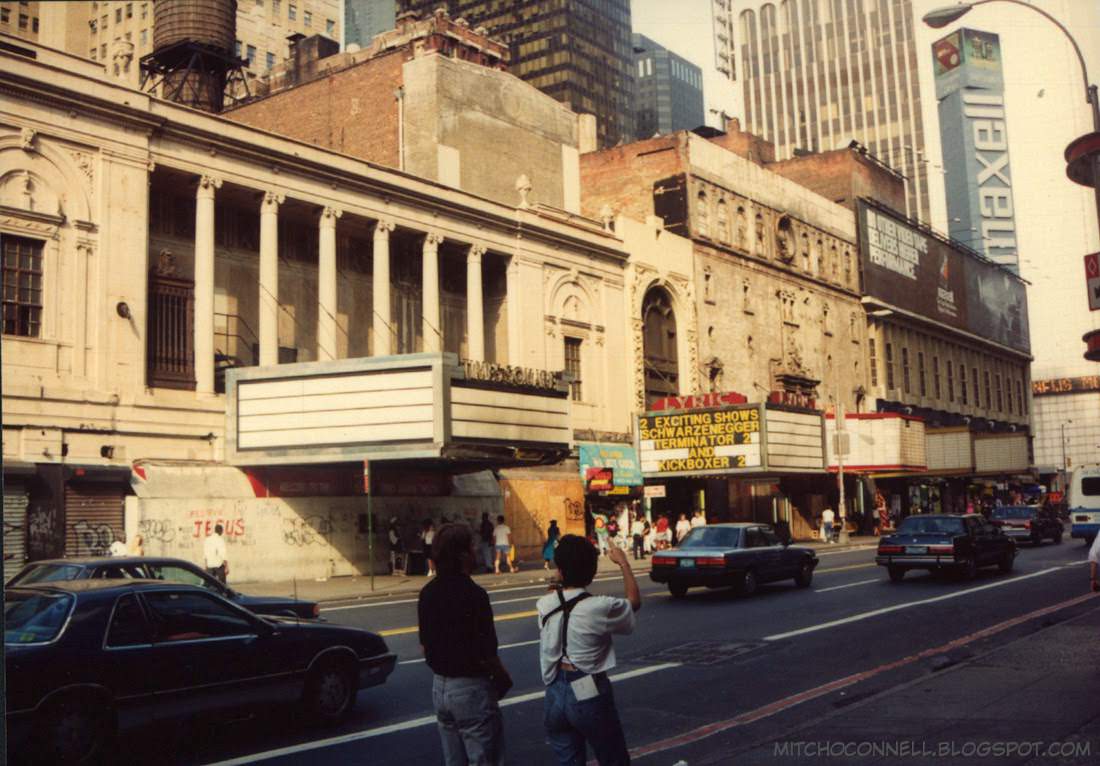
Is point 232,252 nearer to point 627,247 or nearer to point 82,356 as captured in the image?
point 82,356

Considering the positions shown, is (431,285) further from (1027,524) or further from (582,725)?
(582,725)

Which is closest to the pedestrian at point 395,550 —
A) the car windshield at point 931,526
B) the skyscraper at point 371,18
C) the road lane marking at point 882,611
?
the car windshield at point 931,526

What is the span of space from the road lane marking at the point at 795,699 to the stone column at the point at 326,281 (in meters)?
23.6

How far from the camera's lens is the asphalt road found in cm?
913

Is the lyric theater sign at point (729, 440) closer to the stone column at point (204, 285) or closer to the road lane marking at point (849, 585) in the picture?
the road lane marking at point (849, 585)

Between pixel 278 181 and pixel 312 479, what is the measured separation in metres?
9.32

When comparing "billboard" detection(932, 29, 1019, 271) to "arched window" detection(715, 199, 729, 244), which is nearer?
"arched window" detection(715, 199, 729, 244)

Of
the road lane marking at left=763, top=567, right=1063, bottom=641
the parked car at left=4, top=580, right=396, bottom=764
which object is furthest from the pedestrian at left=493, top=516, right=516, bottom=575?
the parked car at left=4, top=580, right=396, bottom=764

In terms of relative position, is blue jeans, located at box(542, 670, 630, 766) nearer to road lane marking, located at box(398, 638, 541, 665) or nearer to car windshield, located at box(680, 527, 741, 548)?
road lane marking, located at box(398, 638, 541, 665)

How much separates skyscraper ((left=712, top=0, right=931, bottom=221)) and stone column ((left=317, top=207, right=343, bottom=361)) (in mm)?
133351

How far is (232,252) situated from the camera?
3322 cm

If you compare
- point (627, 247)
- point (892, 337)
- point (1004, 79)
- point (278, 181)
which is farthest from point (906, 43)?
point (278, 181)

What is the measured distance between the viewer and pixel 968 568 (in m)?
24.0

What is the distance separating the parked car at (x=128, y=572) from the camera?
1195 centimetres
